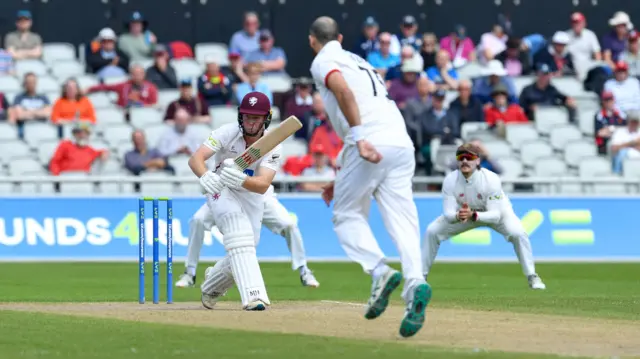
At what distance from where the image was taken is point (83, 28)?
26.2m

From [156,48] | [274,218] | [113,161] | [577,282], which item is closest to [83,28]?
[156,48]

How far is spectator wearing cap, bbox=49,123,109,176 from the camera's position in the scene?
22.3 metres

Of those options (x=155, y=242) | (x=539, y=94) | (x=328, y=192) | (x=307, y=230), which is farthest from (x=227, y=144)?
(x=539, y=94)

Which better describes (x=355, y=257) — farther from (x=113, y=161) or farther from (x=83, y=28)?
(x=83, y=28)

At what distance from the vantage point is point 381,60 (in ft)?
82.7

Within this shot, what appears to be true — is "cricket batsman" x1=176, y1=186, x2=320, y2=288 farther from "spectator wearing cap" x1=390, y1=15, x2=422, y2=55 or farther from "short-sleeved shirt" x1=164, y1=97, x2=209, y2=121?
"spectator wearing cap" x1=390, y1=15, x2=422, y2=55

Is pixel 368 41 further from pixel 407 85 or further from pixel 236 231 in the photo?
pixel 236 231

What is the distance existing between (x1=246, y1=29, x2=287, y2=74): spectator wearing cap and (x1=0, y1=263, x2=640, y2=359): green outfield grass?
520 cm

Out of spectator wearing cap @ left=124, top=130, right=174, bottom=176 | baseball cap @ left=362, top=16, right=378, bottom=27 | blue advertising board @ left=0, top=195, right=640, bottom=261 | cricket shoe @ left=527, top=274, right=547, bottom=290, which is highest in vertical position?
baseball cap @ left=362, top=16, right=378, bottom=27

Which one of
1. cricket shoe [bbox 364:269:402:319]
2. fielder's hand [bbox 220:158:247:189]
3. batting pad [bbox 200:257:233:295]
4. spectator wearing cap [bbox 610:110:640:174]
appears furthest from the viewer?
spectator wearing cap [bbox 610:110:640:174]

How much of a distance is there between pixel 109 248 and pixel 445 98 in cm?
661

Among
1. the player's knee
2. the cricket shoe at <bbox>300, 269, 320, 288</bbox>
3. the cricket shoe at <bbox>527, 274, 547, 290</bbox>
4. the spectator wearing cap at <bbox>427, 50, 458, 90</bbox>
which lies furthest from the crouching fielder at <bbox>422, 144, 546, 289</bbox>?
the spectator wearing cap at <bbox>427, 50, 458, 90</bbox>

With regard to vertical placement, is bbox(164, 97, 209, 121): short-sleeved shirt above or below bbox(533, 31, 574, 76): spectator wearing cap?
below

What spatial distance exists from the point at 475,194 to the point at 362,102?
707cm
